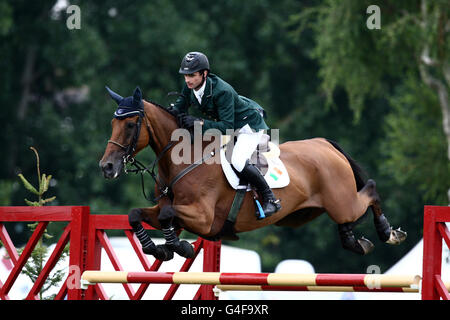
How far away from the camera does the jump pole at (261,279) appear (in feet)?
16.9

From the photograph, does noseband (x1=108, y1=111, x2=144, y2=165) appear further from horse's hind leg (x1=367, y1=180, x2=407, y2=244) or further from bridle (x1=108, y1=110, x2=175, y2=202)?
horse's hind leg (x1=367, y1=180, x2=407, y2=244)

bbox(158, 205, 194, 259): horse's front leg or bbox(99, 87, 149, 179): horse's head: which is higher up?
bbox(99, 87, 149, 179): horse's head

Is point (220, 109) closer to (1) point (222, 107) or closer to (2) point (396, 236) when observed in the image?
(1) point (222, 107)

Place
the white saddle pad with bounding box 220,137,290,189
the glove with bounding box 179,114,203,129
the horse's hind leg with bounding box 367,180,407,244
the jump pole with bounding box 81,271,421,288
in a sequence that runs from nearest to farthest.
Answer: the jump pole with bounding box 81,271,421,288 → the glove with bounding box 179,114,203,129 → the white saddle pad with bounding box 220,137,290,189 → the horse's hind leg with bounding box 367,180,407,244

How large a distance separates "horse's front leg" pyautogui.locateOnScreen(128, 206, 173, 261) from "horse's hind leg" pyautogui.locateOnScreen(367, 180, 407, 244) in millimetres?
1978

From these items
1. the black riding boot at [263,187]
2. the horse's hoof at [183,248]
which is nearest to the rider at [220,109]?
the black riding boot at [263,187]

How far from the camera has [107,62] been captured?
22391 millimetres

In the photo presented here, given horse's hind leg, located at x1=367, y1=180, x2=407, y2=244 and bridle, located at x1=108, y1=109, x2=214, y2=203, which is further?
horse's hind leg, located at x1=367, y1=180, x2=407, y2=244

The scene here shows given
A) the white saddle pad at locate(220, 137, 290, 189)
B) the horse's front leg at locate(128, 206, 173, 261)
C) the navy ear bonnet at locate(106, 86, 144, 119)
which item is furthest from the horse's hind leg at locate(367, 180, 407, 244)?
the navy ear bonnet at locate(106, 86, 144, 119)

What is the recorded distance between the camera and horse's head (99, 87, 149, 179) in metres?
6.14

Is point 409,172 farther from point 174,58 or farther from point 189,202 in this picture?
point 189,202

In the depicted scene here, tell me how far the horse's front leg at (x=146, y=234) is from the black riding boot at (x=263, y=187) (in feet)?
2.51

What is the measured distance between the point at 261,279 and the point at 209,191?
1.06m

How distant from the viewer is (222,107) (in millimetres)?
6477
